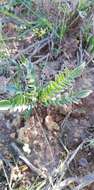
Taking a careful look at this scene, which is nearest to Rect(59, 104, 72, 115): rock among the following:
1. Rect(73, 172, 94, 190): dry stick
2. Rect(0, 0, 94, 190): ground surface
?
Rect(0, 0, 94, 190): ground surface

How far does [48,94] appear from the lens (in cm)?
136

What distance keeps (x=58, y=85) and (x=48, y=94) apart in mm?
46

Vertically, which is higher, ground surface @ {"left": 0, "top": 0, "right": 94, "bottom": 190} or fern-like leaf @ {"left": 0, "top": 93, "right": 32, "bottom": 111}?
fern-like leaf @ {"left": 0, "top": 93, "right": 32, "bottom": 111}

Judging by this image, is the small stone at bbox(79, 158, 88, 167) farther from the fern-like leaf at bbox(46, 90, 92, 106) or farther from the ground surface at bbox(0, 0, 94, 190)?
the fern-like leaf at bbox(46, 90, 92, 106)

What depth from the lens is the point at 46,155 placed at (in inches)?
51.6

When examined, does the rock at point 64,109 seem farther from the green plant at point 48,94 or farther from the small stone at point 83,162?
the small stone at point 83,162

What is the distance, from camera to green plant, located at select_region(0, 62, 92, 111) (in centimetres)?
134

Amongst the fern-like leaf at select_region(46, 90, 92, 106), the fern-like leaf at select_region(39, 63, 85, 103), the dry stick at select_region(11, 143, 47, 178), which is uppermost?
the fern-like leaf at select_region(39, 63, 85, 103)

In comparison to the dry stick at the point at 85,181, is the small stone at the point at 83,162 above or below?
above

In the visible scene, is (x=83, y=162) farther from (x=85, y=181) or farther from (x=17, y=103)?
(x=17, y=103)

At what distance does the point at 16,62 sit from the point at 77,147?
43 centimetres

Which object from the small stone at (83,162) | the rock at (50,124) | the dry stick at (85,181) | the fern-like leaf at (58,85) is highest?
the fern-like leaf at (58,85)

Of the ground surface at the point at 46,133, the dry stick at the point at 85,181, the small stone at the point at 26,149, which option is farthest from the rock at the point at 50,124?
the dry stick at the point at 85,181

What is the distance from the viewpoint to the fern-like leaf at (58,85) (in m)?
1.35
